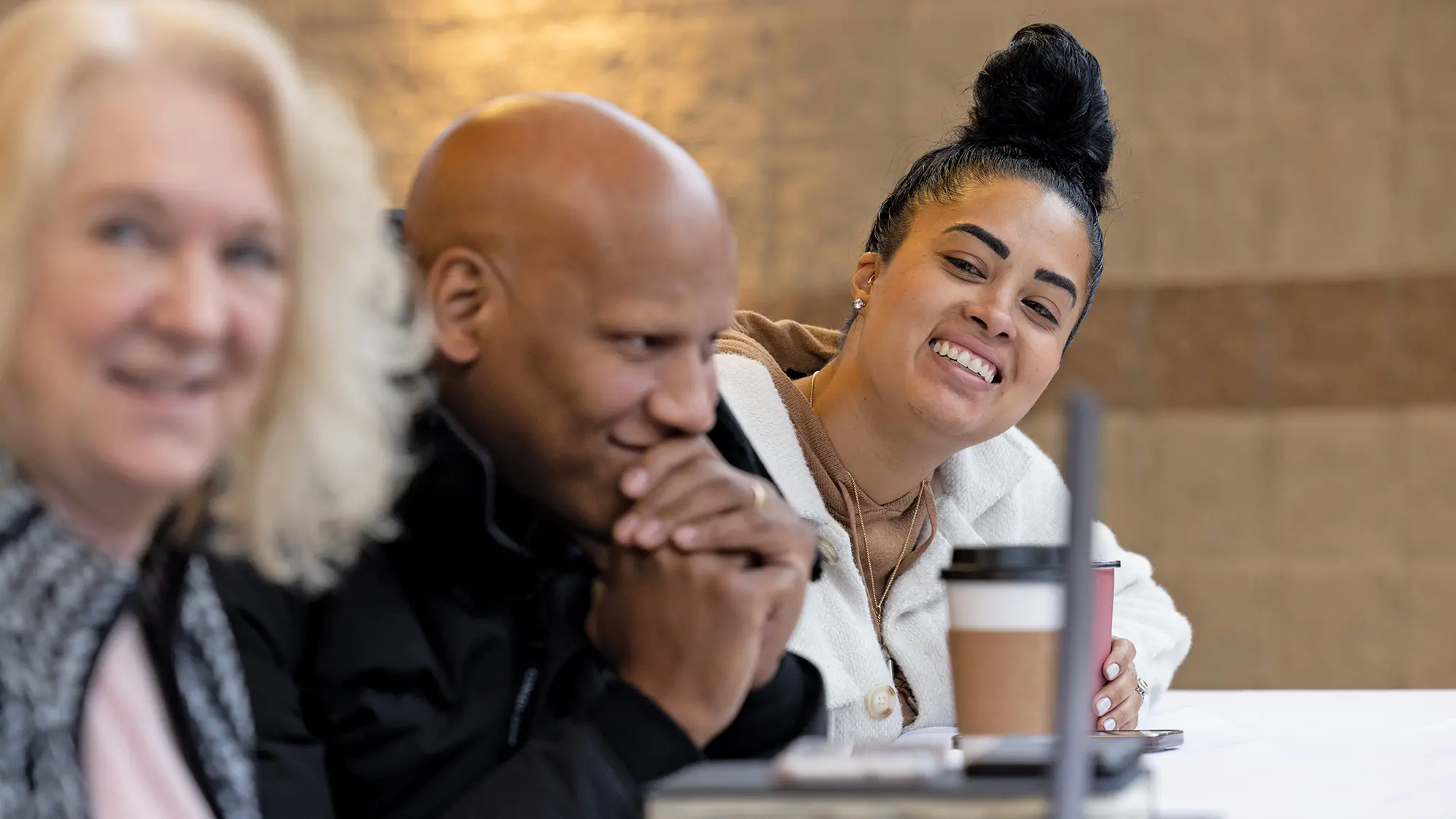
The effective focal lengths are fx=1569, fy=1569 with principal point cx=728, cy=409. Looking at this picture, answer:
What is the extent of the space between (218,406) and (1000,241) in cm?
134

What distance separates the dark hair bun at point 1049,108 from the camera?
81.5 inches

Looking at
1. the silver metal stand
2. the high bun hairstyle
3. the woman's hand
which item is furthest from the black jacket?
the high bun hairstyle

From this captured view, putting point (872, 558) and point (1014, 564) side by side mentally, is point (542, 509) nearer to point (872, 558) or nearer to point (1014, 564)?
point (1014, 564)

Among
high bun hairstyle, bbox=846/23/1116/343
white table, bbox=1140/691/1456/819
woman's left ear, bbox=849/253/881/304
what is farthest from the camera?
woman's left ear, bbox=849/253/881/304

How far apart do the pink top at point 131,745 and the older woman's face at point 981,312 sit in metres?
1.24

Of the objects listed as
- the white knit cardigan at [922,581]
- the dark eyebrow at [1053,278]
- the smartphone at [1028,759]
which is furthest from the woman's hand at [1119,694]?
the smartphone at [1028,759]

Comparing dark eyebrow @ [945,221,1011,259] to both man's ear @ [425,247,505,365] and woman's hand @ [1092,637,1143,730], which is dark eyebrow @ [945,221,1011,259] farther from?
man's ear @ [425,247,505,365]

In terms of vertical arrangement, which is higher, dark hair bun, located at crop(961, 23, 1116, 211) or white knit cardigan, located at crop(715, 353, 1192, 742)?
dark hair bun, located at crop(961, 23, 1116, 211)

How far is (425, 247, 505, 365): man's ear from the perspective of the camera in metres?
1.03

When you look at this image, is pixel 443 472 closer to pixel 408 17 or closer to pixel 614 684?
pixel 614 684

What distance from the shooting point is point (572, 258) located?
3.33 feet

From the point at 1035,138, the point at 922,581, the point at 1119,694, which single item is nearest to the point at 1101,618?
the point at 1119,694

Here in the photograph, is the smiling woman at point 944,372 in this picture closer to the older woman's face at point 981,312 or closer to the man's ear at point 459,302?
the older woman's face at point 981,312

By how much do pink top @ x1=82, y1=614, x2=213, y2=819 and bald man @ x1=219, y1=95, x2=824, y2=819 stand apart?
0.38ft
